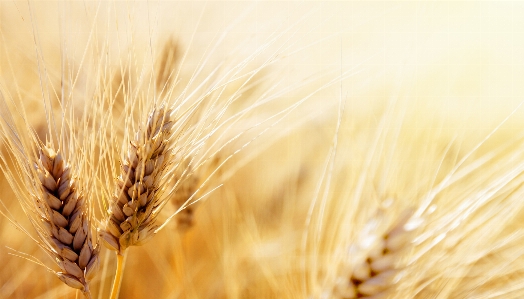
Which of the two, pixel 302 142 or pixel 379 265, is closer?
pixel 379 265

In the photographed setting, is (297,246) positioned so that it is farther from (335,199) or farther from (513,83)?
(513,83)

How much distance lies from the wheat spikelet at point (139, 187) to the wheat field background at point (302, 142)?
0.03m

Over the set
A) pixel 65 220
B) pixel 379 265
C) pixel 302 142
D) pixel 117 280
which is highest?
pixel 302 142

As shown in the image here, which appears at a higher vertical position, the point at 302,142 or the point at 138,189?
the point at 302,142

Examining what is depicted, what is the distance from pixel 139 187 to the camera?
2.06 ft

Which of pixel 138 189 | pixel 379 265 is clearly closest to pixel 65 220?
pixel 138 189

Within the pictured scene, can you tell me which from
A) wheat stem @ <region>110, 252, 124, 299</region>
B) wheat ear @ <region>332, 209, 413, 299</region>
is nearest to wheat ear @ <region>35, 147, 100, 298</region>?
wheat stem @ <region>110, 252, 124, 299</region>

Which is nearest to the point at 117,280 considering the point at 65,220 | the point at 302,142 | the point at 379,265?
the point at 65,220

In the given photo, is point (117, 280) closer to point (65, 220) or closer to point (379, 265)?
point (65, 220)

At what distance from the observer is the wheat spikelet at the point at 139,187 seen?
64 centimetres

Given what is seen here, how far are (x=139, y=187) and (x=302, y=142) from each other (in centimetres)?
88

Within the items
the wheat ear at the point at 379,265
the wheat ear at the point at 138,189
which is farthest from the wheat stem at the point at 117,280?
the wheat ear at the point at 379,265

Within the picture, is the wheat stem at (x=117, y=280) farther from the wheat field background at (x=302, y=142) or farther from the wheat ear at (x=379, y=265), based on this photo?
the wheat ear at (x=379, y=265)

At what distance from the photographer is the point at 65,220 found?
2.04 ft
